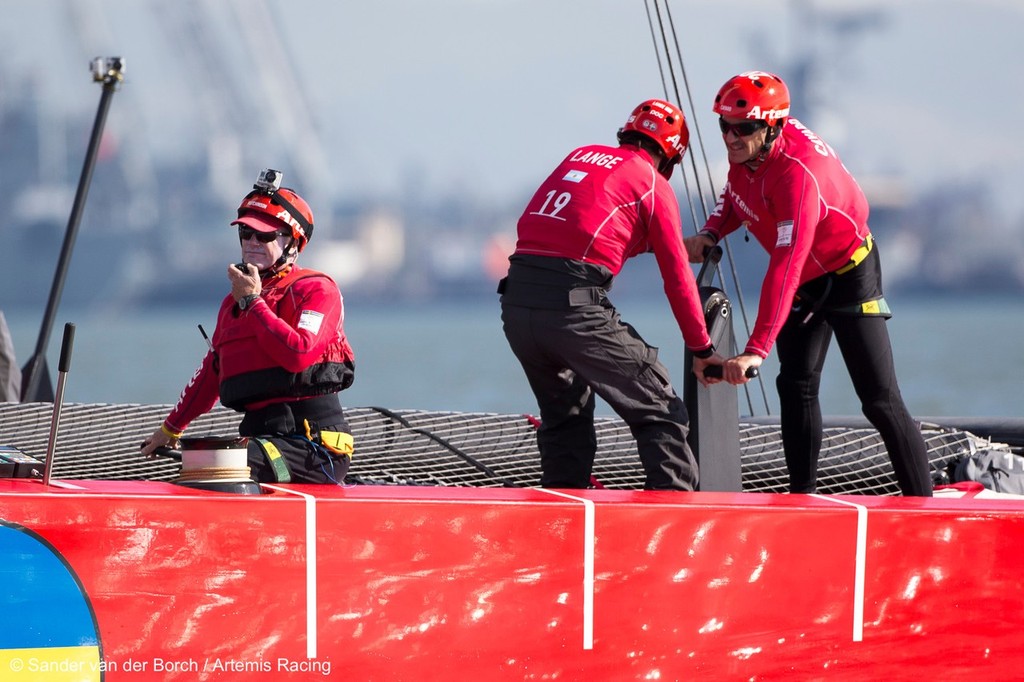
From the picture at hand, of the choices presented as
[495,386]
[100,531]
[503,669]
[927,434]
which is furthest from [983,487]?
[495,386]

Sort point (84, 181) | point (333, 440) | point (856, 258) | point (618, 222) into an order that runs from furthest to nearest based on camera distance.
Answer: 1. point (84, 181)
2. point (856, 258)
3. point (618, 222)
4. point (333, 440)

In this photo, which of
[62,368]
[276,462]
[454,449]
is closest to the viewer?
[62,368]

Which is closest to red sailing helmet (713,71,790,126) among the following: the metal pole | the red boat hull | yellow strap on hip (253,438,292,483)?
the red boat hull

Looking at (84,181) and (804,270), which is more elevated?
(84,181)

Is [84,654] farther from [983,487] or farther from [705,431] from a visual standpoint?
[983,487]

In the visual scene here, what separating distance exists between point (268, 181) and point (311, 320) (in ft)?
1.41

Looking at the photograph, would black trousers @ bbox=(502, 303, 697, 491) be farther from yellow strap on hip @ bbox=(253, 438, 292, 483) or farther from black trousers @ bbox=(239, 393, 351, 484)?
yellow strap on hip @ bbox=(253, 438, 292, 483)

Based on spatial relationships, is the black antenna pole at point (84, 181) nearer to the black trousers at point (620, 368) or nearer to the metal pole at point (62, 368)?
the black trousers at point (620, 368)

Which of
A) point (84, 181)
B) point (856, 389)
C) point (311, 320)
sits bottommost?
point (856, 389)

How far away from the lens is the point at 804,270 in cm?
435

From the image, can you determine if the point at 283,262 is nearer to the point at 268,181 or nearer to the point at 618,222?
the point at 268,181

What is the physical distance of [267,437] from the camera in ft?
13.1

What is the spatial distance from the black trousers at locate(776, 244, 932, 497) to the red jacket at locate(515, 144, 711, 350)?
46 centimetres

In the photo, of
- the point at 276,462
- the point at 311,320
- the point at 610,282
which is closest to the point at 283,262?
the point at 311,320
